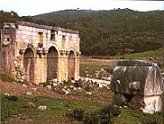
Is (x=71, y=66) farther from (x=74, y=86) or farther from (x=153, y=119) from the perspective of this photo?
(x=153, y=119)

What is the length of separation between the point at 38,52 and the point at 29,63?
976 mm

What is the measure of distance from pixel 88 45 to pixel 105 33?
1794 cm

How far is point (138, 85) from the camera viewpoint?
14.3 meters

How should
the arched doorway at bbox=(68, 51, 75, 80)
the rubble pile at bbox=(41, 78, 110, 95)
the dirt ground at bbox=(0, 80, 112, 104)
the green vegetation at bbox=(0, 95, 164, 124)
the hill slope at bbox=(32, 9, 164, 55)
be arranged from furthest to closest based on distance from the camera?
the hill slope at bbox=(32, 9, 164, 55), the arched doorway at bbox=(68, 51, 75, 80), the rubble pile at bbox=(41, 78, 110, 95), the dirt ground at bbox=(0, 80, 112, 104), the green vegetation at bbox=(0, 95, 164, 124)

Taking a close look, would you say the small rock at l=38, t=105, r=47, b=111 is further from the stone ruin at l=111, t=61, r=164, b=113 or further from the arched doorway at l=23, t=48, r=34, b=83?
the arched doorway at l=23, t=48, r=34, b=83

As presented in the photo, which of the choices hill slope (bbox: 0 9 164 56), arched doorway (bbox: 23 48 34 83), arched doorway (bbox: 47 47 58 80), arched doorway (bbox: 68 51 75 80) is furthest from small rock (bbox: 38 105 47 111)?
hill slope (bbox: 0 9 164 56)

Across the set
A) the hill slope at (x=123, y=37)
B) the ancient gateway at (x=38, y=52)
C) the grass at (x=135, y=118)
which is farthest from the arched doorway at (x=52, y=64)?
the hill slope at (x=123, y=37)

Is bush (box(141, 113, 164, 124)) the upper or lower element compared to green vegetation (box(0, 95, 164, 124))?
lower

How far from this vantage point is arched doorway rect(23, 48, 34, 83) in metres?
30.0

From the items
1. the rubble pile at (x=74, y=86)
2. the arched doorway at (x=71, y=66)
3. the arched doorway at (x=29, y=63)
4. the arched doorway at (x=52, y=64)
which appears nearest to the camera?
the rubble pile at (x=74, y=86)

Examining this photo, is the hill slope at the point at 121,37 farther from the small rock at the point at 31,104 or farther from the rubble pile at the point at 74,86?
the small rock at the point at 31,104

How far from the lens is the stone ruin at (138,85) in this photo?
1434 centimetres

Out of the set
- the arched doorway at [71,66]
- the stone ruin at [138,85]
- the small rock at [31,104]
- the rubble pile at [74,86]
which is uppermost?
the stone ruin at [138,85]

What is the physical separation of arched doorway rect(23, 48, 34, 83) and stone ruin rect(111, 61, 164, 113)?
51.1ft
